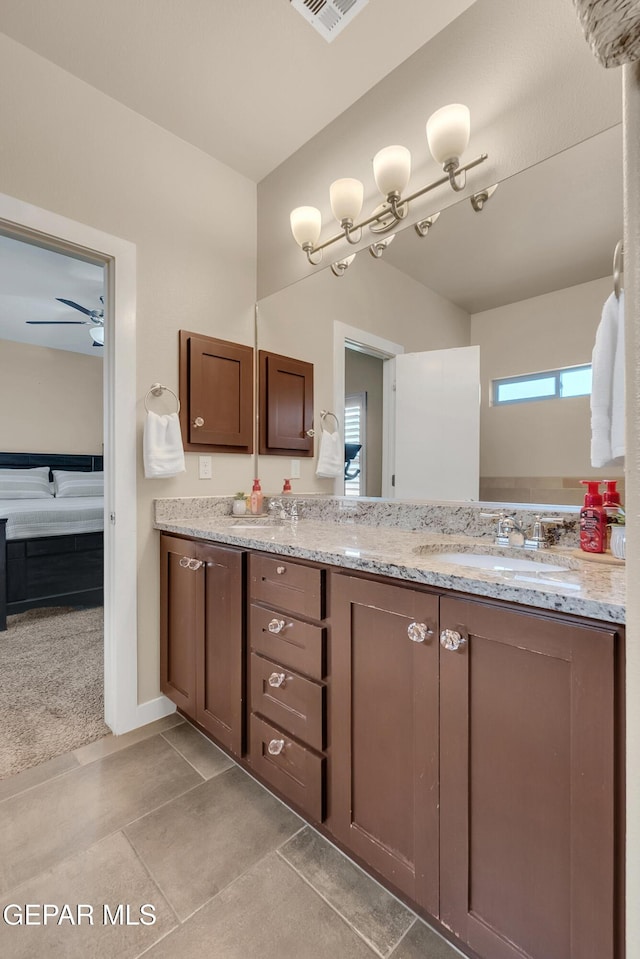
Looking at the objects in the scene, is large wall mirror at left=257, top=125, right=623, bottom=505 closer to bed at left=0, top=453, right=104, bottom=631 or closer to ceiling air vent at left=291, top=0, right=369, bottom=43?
ceiling air vent at left=291, top=0, right=369, bottom=43

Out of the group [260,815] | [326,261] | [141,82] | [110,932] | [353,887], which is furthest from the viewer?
[326,261]

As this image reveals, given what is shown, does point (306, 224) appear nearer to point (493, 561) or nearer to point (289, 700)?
point (493, 561)

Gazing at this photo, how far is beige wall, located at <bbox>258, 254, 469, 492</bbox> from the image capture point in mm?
1554

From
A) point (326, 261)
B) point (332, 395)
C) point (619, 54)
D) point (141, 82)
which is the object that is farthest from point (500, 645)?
point (141, 82)

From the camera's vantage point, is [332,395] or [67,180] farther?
[332,395]

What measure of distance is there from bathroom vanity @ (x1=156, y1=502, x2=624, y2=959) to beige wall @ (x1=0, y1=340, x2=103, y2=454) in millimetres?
4882

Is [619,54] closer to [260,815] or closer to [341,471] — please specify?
[341,471]

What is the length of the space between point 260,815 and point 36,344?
5.69m

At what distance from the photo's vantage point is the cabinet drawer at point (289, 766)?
1149 mm

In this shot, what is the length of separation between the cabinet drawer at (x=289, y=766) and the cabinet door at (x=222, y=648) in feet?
0.32

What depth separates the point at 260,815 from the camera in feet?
4.37

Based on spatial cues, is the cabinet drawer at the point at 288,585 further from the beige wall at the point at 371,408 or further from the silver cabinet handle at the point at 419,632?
the beige wall at the point at 371,408

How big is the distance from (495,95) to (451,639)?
1.64 m

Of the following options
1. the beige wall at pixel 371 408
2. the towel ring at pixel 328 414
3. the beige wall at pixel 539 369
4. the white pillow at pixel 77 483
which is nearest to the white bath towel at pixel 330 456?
the towel ring at pixel 328 414
